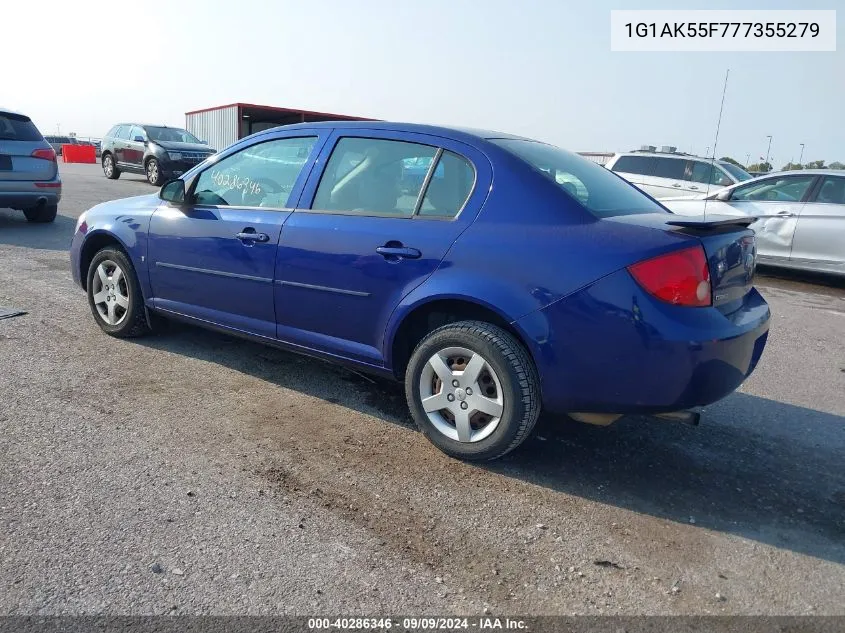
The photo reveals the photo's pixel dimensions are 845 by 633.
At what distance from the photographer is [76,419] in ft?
Result: 11.8

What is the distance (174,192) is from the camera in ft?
14.7

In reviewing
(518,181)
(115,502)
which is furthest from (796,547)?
(115,502)

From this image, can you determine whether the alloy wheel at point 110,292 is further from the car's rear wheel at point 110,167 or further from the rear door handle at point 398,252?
the car's rear wheel at point 110,167

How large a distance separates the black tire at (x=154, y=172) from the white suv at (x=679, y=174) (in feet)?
38.5

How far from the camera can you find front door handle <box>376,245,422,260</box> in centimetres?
335

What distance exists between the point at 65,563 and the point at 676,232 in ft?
9.06

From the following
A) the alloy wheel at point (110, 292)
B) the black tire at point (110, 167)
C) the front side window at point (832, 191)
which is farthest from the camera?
the black tire at point (110, 167)

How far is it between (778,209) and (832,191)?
637mm

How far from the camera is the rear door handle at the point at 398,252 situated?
3352mm

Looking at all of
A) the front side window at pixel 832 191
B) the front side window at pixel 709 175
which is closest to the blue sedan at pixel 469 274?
the front side window at pixel 832 191

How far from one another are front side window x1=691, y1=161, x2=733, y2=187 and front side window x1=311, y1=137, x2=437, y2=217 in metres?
9.92

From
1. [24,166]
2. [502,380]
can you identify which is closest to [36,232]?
[24,166]

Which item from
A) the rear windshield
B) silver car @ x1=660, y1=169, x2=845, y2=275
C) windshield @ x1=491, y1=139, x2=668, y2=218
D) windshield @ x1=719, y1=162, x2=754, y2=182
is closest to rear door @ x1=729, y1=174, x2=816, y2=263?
silver car @ x1=660, y1=169, x2=845, y2=275

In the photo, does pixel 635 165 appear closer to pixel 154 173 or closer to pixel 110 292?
pixel 110 292
